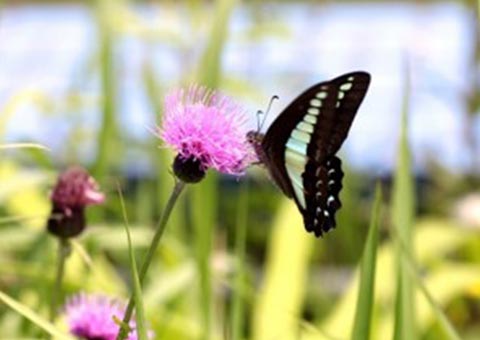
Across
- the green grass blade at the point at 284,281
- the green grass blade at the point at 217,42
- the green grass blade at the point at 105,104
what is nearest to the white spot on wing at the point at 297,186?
the green grass blade at the point at 217,42

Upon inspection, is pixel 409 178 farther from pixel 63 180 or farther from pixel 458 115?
pixel 458 115

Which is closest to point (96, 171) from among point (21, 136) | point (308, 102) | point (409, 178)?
point (21, 136)

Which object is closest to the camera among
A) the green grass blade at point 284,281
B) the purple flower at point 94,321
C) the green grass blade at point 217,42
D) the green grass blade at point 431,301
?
the purple flower at point 94,321

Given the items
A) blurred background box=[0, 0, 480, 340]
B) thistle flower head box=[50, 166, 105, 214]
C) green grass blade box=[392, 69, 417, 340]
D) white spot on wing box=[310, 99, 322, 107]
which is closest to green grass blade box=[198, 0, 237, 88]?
blurred background box=[0, 0, 480, 340]

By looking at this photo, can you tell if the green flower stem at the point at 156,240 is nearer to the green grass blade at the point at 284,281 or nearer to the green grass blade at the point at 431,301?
the green grass blade at the point at 431,301

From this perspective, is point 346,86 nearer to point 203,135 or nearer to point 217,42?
point 203,135

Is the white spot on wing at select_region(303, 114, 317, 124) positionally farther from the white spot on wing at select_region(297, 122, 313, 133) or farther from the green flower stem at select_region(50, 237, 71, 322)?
the green flower stem at select_region(50, 237, 71, 322)

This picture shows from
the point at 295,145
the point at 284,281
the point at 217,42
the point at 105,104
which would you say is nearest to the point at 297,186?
the point at 295,145
